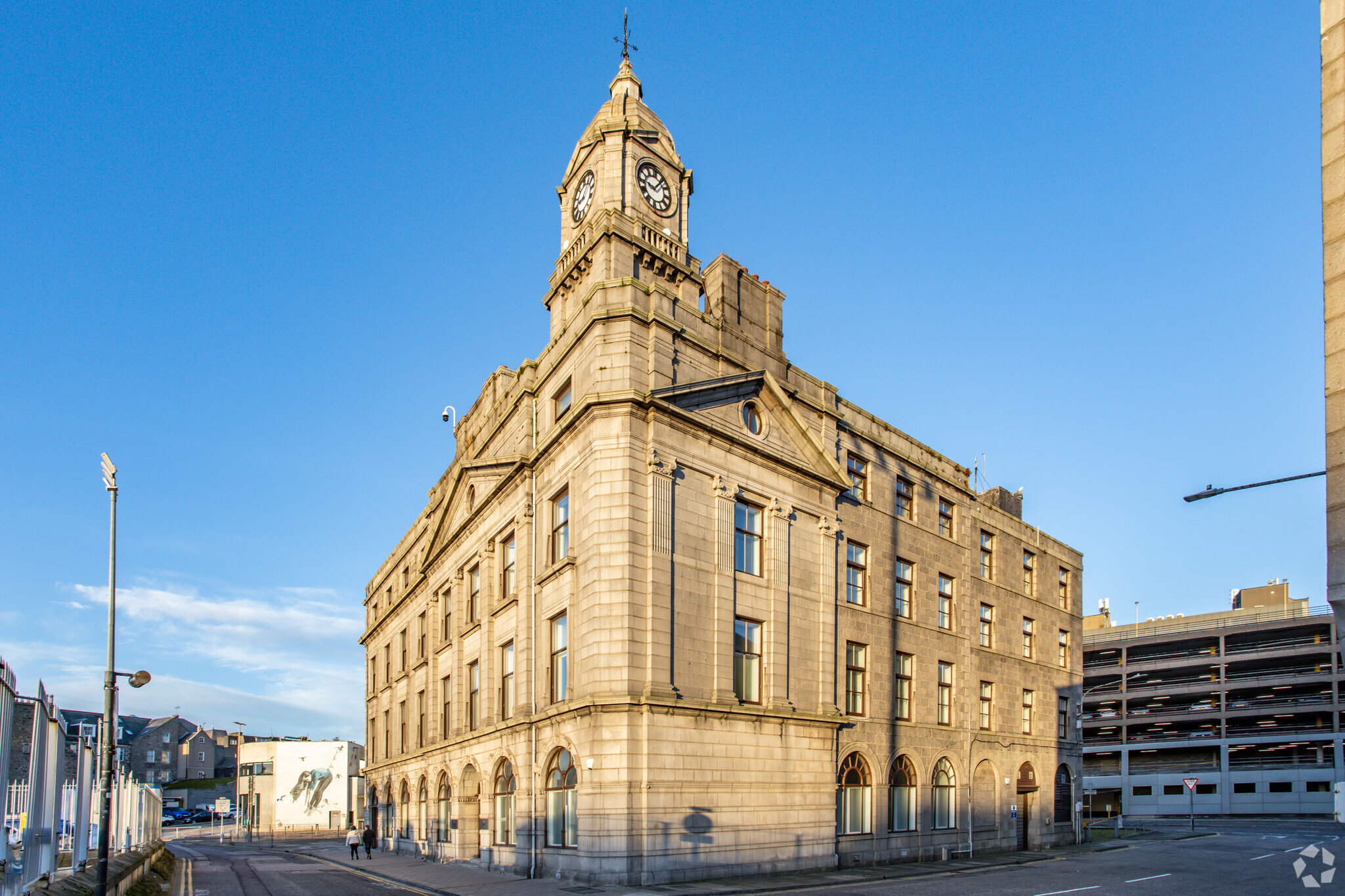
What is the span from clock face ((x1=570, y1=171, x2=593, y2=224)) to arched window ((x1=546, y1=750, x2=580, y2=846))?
1888cm

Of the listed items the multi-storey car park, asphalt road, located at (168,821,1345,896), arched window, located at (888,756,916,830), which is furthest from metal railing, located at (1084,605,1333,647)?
arched window, located at (888,756,916,830)

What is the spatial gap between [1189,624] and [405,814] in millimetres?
79584

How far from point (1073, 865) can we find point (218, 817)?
98682mm

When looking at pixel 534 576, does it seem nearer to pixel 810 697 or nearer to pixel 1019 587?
pixel 810 697

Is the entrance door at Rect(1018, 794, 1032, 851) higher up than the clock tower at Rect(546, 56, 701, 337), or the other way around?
the clock tower at Rect(546, 56, 701, 337)

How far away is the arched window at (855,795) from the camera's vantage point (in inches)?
1189

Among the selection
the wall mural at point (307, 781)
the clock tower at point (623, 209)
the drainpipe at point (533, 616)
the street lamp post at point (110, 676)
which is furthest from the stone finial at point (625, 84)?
the wall mural at point (307, 781)

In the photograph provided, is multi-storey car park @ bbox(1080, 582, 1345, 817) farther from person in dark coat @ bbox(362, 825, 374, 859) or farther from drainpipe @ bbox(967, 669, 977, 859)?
person in dark coat @ bbox(362, 825, 374, 859)

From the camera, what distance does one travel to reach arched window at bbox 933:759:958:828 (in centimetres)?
3447

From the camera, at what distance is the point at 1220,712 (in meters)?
81.9

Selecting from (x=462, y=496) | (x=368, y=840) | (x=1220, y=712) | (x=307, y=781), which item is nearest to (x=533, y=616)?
(x=462, y=496)

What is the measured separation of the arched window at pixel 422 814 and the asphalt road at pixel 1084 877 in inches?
185

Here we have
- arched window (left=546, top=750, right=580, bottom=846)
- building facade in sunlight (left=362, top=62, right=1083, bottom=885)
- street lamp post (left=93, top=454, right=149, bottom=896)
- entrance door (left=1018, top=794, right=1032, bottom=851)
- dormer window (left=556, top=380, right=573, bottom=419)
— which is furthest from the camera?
entrance door (left=1018, top=794, right=1032, bottom=851)

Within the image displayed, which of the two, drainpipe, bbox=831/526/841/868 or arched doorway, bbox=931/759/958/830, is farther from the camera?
arched doorway, bbox=931/759/958/830
